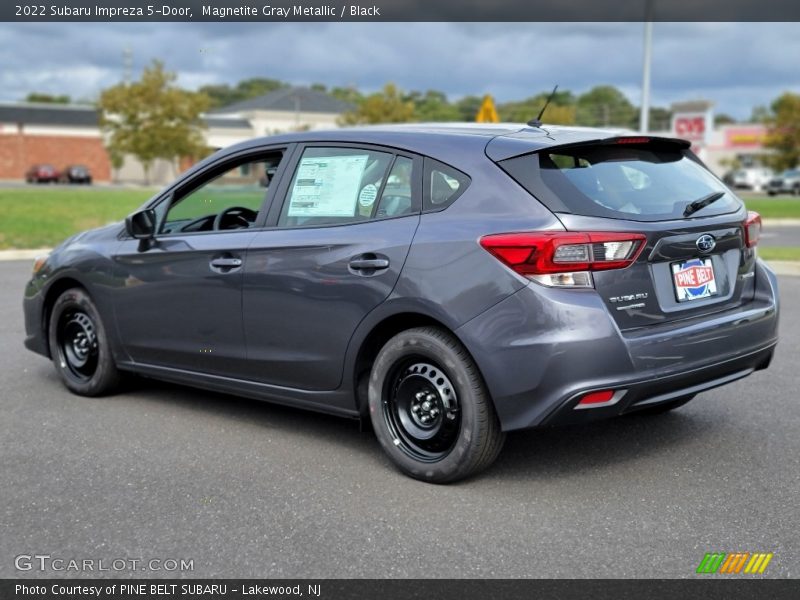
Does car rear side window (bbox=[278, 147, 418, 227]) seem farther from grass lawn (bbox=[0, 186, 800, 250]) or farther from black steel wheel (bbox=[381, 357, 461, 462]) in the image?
grass lawn (bbox=[0, 186, 800, 250])

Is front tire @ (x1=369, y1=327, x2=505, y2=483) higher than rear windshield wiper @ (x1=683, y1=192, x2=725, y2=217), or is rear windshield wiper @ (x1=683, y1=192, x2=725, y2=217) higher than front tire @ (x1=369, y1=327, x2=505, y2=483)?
rear windshield wiper @ (x1=683, y1=192, x2=725, y2=217)

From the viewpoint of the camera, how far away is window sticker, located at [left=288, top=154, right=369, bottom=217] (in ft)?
16.8

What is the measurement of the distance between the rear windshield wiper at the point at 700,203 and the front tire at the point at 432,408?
4.31ft

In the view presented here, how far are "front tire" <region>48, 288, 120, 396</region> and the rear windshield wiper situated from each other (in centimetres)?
372

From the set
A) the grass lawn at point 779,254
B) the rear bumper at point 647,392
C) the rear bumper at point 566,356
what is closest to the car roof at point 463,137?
the rear bumper at point 566,356

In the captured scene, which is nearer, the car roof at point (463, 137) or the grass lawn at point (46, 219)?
the car roof at point (463, 137)

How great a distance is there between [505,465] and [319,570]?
1537 mm

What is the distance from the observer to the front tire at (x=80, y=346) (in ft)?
21.0

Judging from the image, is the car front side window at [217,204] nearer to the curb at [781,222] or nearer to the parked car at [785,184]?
the curb at [781,222]

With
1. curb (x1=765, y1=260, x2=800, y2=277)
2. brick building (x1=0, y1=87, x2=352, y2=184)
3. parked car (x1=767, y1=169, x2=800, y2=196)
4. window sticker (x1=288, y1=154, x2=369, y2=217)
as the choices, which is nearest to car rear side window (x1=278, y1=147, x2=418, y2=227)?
window sticker (x1=288, y1=154, x2=369, y2=217)

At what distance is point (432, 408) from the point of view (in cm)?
469

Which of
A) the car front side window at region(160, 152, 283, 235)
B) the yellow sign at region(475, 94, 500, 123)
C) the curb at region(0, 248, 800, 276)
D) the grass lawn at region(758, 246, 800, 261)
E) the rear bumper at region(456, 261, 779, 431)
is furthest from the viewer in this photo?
the yellow sign at region(475, 94, 500, 123)

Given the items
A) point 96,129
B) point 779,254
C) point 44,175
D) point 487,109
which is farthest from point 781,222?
point 96,129
